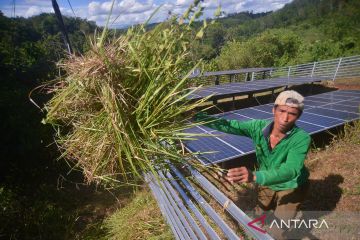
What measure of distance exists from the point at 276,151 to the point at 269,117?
187 inches

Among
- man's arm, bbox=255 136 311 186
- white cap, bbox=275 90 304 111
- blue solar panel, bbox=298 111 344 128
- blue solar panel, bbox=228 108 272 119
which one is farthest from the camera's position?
blue solar panel, bbox=228 108 272 119

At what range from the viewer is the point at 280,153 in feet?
7.89

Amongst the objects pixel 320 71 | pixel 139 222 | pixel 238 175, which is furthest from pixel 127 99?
pixel 320 71

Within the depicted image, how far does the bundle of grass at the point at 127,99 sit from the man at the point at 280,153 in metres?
0.48

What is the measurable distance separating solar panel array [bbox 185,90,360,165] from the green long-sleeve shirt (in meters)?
0.38

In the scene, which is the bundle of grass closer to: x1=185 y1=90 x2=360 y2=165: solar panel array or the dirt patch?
x1=185 y1=90 x2=360 y2=165: solar panel array

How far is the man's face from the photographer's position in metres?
2.20

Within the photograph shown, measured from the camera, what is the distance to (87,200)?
6.23m

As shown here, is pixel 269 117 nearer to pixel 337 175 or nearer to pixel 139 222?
A: pixel 337 175

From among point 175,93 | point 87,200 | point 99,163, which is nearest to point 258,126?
point 175,93

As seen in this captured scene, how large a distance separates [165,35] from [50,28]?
4796 centimetres

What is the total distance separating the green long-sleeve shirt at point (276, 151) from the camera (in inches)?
75.8

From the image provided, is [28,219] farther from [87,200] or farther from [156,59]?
[156,59]

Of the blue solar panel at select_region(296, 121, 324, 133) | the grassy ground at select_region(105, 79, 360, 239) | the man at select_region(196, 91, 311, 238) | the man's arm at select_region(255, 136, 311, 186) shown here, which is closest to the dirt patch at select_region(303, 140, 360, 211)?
the grassy ground at select_region(105, 79, 360, 239)
